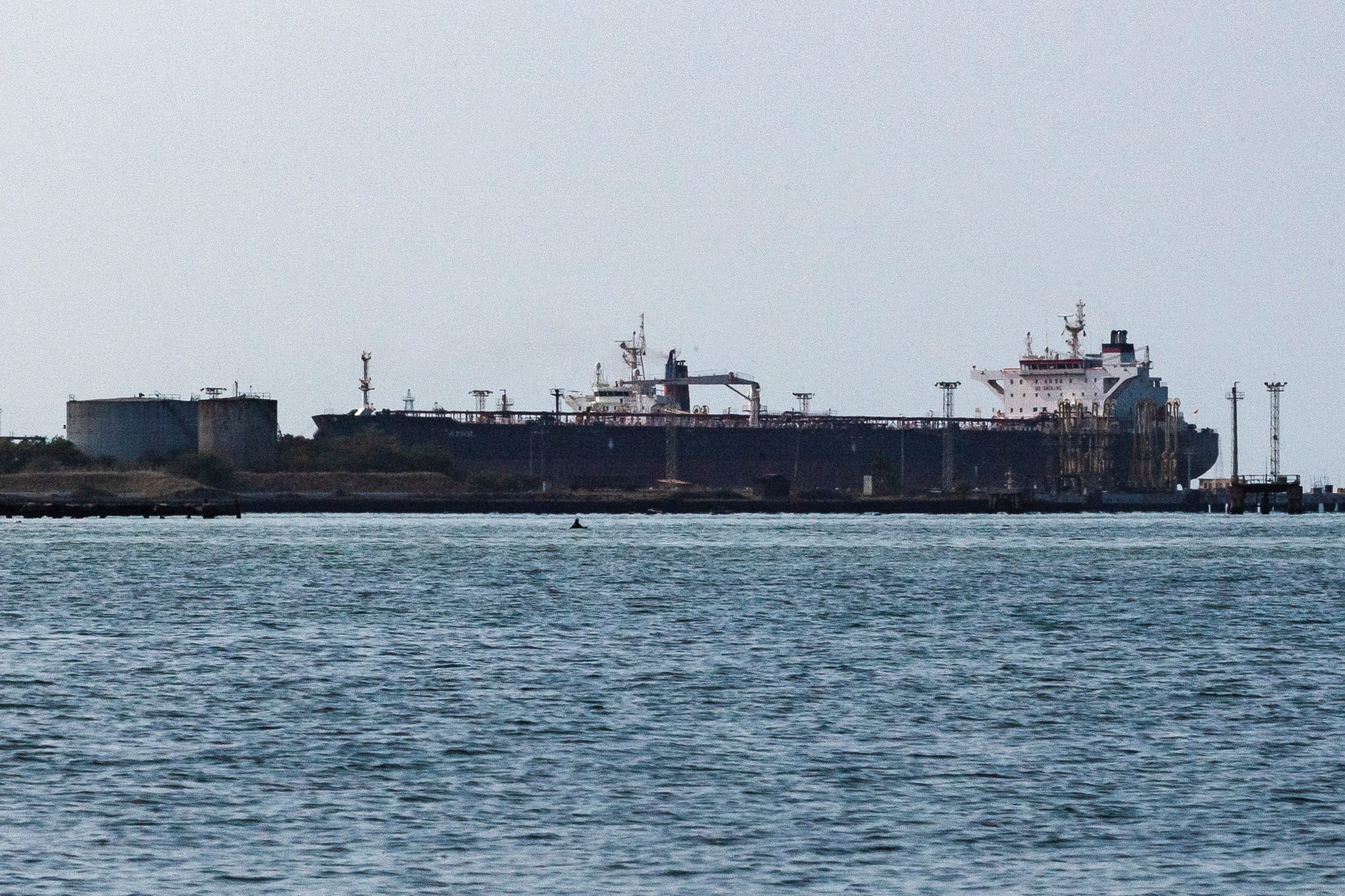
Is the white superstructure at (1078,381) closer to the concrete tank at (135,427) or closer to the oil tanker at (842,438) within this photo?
the oil tanker at (842,438)

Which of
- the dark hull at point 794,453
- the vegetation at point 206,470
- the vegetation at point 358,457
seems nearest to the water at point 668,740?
the vegetation at point 206,470

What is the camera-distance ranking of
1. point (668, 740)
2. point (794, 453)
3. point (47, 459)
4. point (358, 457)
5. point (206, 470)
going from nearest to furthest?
1. point (668, 740)
2. point (206, 470)
3. point (47, 459)
4. point (358, 457)
5. point (794, 453)

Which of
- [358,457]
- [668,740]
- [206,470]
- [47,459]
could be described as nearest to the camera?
[668,740]

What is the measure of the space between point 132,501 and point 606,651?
87.0 metres

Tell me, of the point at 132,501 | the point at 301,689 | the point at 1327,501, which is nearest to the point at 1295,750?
the point at 301,689

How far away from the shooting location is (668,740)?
2091 centimetres

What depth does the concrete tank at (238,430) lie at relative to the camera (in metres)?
119

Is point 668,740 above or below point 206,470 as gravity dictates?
below

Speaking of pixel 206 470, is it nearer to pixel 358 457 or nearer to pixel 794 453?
pixel 358 457

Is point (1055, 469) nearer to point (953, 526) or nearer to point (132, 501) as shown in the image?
point (953, 526)

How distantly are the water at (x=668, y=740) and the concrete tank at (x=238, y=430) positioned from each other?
72991 mm

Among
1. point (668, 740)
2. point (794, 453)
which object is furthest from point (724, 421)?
point (668, 740)

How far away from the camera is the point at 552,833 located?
52.5 ft

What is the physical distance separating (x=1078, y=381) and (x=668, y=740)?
126 meters
